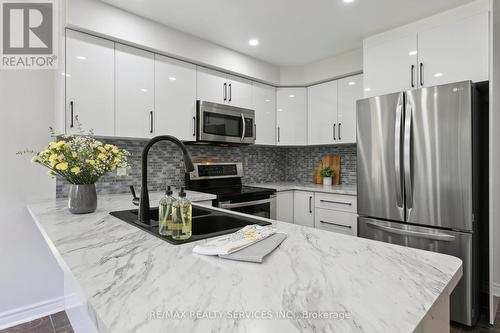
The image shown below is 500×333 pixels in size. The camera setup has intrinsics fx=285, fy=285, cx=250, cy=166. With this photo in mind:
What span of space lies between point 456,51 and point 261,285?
8.08 feet

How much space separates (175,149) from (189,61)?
93 cm

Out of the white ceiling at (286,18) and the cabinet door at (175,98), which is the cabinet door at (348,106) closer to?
the white ceiling at (286,18)

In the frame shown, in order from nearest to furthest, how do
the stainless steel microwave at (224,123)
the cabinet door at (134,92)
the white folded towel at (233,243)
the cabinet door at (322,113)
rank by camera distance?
the white folded towel at (233,243)
the cabinet door at (134,92)
the stainless steel microwave at (224,123)
the cabinet door at (322,113)

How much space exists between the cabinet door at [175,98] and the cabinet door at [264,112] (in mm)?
879

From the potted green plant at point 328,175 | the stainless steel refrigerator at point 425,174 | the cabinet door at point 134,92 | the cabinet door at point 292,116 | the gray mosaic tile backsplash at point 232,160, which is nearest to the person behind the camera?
the stainless steel refrigerator at point 425,174

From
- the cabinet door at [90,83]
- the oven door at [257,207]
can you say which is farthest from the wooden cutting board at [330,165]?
the cabinet door at [90,83]

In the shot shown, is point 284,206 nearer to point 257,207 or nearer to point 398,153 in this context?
point 257,207

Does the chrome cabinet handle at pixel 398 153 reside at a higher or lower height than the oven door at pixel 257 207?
higher

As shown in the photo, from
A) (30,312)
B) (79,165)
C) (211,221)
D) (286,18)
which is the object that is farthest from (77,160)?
(286,18)

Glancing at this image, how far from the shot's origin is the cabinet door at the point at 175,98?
2596 mm

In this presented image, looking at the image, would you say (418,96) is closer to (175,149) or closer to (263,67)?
(263,67)

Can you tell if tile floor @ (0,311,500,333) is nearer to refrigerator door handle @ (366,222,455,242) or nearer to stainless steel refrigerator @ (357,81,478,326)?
stainless steel refrigerator @ (357,81,478,326)

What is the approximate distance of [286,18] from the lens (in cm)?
244

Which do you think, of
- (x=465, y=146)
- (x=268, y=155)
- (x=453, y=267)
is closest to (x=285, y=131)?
(x=268, y=155)
